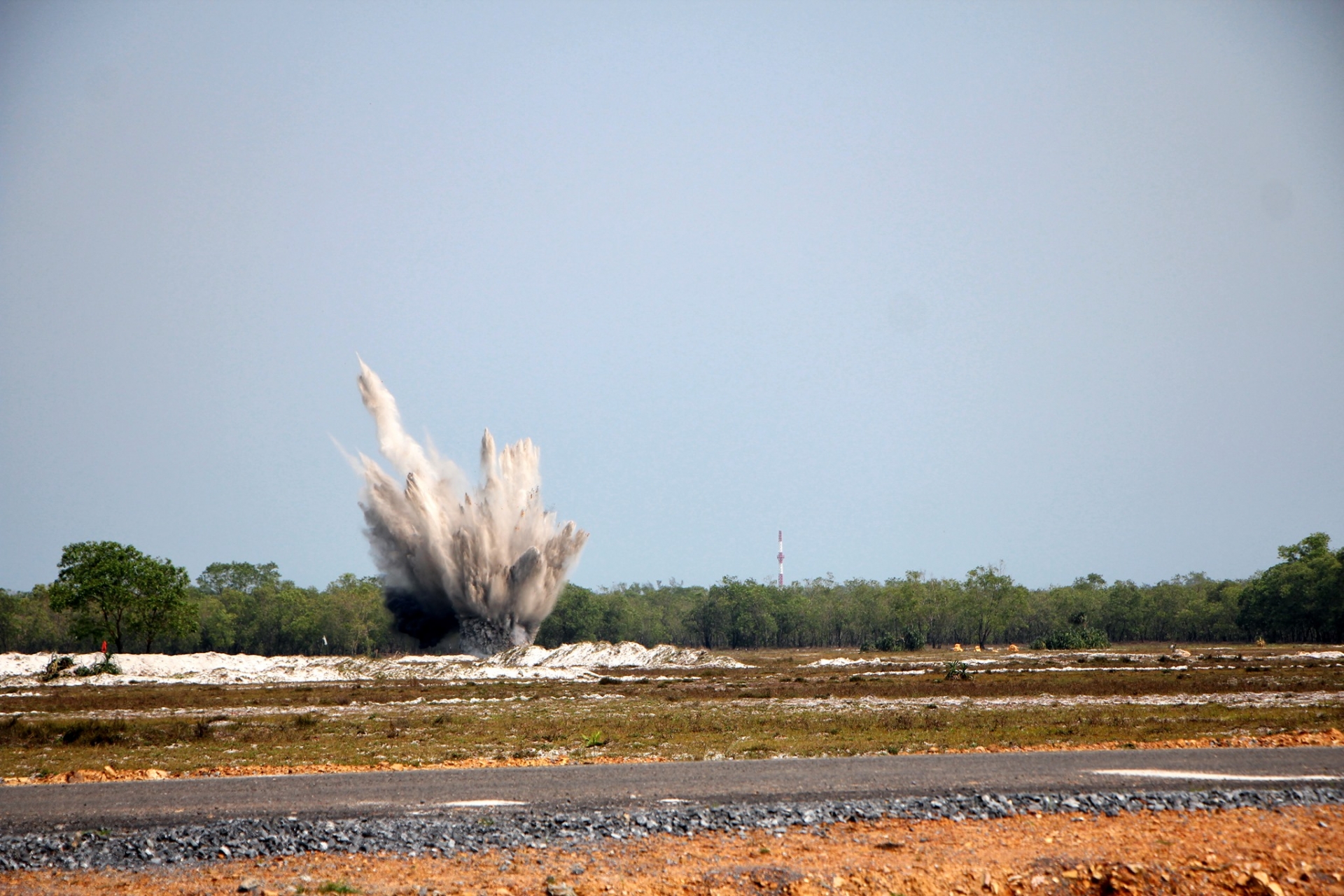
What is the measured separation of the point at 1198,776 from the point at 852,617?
408 feet

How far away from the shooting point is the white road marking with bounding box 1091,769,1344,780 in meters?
17.4

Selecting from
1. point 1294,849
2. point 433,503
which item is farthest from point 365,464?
point 1294,849

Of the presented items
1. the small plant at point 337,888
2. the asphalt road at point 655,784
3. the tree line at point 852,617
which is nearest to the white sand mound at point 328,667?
the tree line at point 852,617

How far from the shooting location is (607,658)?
79.9 m

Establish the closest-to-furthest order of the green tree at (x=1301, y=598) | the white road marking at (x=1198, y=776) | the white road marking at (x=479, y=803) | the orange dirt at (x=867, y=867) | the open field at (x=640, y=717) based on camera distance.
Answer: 1. the orange dirt at (x=867, y=867)
2. the white road marking at (x=479, y=803)
3. the white road marking at (x=1198, y=776)
4. the open field at (x=640, y=717)
5. the green tree at (x=1301, y=598)

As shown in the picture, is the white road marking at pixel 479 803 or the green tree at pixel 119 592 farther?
the green tree at pixel 119 592

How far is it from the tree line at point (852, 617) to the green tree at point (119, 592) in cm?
1217

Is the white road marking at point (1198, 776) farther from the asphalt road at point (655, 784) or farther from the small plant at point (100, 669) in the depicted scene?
the small plant at point (100, 669)

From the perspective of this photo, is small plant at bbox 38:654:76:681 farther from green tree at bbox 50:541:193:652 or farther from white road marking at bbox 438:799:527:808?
white road marking at bbox 438:799:527:808

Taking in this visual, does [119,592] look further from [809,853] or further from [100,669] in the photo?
[809,853]

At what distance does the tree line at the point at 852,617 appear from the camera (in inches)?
4373

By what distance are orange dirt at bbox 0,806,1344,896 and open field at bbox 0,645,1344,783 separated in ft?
28.7

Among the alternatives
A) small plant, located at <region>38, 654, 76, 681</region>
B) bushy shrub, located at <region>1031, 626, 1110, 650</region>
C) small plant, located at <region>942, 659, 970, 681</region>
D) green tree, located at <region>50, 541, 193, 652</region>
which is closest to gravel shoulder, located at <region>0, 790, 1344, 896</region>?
small plant, located at <region>942, 659, 970, 681</region>

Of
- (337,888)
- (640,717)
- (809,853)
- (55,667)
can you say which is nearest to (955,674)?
(640,717)
